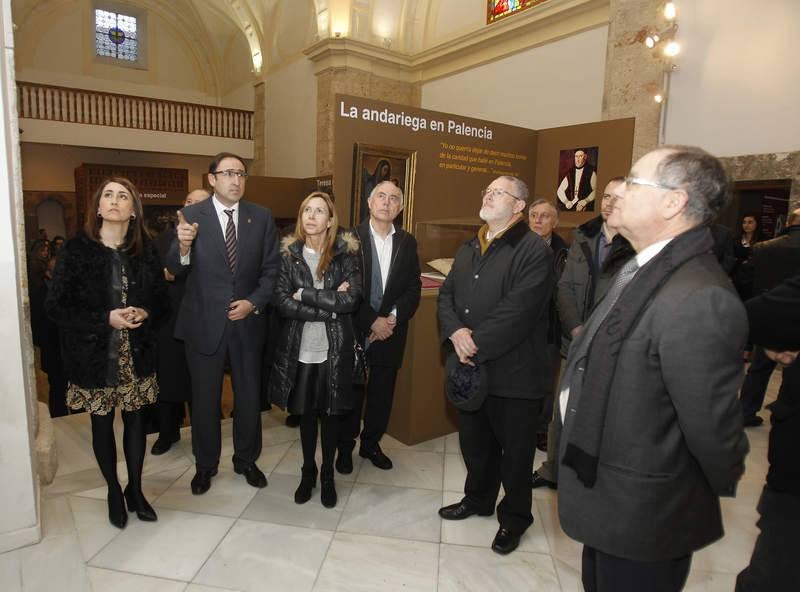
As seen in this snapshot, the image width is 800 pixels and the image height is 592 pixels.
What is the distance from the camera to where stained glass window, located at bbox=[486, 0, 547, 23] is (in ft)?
28.9

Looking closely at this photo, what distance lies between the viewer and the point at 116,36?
15031mm

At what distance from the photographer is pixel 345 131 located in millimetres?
4168

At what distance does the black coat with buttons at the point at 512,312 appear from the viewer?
90.0 inches

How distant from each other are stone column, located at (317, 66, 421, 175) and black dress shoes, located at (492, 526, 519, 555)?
9688 millimetres

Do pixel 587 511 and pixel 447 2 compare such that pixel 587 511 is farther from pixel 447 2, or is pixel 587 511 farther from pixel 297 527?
pixel 447 2

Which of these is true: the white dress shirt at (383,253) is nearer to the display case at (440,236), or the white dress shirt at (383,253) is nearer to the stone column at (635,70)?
the display case at (440,236)

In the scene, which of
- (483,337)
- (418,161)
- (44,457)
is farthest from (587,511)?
(418,161)

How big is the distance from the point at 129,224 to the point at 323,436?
144 cm

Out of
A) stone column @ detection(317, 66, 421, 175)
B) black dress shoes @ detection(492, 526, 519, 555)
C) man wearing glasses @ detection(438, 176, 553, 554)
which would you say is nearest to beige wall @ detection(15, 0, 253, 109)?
stone column @ detection(317, 66, 421, 175)

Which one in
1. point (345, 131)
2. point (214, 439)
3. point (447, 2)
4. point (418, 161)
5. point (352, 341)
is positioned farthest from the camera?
point (447, 2)

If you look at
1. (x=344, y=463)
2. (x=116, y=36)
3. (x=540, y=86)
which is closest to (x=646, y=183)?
(x=344, y=463)

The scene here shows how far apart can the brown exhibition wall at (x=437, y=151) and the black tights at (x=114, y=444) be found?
90.7 inches

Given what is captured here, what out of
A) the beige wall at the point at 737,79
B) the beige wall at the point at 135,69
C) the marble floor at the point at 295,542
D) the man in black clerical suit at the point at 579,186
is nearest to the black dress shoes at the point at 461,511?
the marble floor at the point at 295,542

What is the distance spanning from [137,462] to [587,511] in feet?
7.11
